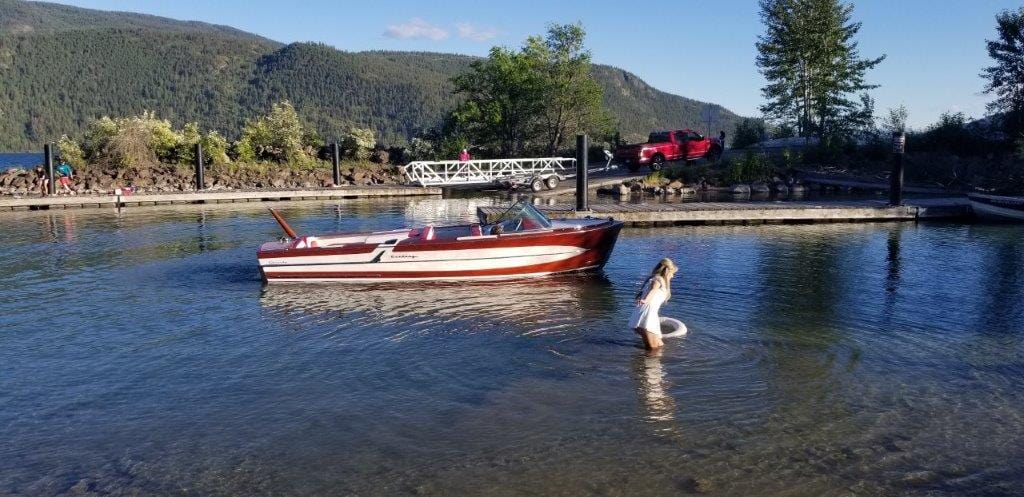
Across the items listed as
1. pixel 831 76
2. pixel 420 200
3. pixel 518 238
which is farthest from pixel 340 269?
pixel 831 76

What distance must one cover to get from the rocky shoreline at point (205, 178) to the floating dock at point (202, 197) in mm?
1987

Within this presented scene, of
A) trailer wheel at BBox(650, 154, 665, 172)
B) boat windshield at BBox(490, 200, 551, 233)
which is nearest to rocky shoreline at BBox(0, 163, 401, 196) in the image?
trailer wheel at BBox(650, 154, 665, 172)

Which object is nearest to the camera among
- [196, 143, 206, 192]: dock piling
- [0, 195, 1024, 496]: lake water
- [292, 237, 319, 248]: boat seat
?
[0, 195, 1024, 496]: lake water

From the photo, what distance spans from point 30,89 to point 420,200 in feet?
644

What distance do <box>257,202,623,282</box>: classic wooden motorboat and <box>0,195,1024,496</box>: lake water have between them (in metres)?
0.35

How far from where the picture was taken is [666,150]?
41062 millimetres

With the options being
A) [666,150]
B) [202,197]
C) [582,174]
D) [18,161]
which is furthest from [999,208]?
[18,161]

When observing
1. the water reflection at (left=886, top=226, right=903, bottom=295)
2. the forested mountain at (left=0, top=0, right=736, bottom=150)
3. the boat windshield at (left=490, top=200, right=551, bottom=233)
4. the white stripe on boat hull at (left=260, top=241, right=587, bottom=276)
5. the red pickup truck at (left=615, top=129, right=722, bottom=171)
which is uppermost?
the forested mountain at (left=0, top=0, right=736, bottom=150)

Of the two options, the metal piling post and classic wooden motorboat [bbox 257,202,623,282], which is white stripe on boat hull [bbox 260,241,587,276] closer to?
classic wooden motorboat [bbox 257,202,623,282]

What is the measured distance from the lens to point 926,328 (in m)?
12.0

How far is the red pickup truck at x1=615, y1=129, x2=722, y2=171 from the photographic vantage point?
3997 centimetres

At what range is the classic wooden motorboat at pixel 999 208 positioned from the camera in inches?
976

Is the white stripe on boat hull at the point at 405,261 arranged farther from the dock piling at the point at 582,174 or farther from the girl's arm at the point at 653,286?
the dock piling at the point at 582,174

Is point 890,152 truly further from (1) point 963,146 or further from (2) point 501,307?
(2) point 501,307
